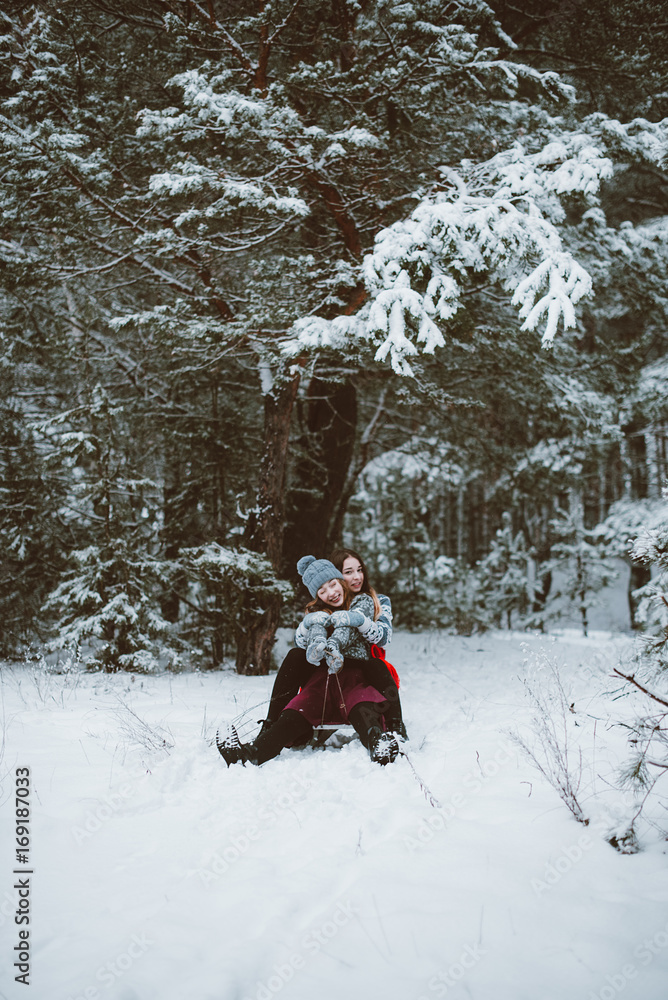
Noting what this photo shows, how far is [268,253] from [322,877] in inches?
275

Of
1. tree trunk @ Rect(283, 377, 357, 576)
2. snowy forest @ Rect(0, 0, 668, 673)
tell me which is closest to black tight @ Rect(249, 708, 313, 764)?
snowy forest @ Rect(0, 0, 668, 673)

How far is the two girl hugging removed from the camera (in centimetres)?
357

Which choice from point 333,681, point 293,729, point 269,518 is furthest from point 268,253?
point 293,729

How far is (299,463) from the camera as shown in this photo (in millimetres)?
8766

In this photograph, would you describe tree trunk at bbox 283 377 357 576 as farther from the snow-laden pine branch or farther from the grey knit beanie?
the grey knit beanie

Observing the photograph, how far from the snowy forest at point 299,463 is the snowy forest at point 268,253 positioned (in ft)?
0.16

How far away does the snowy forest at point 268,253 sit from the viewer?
5141 millimetres

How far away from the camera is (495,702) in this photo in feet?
17.4

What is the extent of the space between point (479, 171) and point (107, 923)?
19.9 feet

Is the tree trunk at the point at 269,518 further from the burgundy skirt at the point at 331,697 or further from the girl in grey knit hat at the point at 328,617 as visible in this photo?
the burgundy skirt at the point at 331,697

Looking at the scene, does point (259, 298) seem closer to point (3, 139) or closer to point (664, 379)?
point (3, 139)

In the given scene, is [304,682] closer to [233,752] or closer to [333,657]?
[333,657]

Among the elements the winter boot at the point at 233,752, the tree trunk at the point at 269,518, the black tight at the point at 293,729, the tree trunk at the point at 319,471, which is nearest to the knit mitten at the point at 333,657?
the black tight at the point at 293,729

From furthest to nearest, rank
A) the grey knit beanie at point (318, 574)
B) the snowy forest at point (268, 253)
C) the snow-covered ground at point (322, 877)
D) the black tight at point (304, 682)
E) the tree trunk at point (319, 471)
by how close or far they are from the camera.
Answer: the tree trunk at point (319, 471)
the snowy forest at point (268, 253)
the grey knit beanie at point (318, 574)
the black tight at point (304, 682)
the snow-covered ground at point (322, 877)
